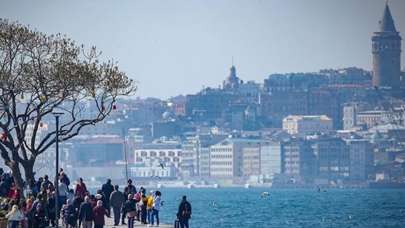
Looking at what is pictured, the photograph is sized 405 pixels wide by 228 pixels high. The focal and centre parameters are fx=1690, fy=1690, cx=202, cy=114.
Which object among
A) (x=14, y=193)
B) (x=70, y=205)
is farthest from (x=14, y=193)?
(x=70, y=205)

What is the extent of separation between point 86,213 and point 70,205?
5.58ft

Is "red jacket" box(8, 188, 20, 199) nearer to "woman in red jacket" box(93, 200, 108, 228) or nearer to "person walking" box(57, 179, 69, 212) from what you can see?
"person walking" box(57, 179, 69, 212)

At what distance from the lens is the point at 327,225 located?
246 ft

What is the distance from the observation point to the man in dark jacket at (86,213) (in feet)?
125

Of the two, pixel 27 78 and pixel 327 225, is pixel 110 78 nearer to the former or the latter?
pixel 27 78

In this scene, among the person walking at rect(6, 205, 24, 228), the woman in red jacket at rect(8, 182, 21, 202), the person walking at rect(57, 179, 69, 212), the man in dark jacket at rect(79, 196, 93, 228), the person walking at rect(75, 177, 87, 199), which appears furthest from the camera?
the person walking at rect(57, 179, 69, 212)

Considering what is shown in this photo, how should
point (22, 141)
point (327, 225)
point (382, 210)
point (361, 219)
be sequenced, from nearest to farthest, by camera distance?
point (22, 141)
point (327, 225)
point (361, 219)
point (382, 210)

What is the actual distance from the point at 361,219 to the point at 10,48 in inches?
1629

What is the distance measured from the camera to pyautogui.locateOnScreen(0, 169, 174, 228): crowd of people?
37906 millimetres

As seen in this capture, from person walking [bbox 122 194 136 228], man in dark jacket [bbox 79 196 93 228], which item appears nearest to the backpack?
person walking [bbox 122 194 136 228]

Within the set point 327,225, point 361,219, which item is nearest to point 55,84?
point 327,225

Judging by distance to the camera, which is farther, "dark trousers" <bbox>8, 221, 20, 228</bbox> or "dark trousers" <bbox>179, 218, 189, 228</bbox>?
"dark trousers" <bbox>179, 218, 189, 228</bbox>

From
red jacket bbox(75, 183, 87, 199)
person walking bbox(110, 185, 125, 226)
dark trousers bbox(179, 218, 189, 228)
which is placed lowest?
dark trousers bbox(179, 218, 189, 228)

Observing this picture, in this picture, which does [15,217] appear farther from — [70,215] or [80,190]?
[80,190]
